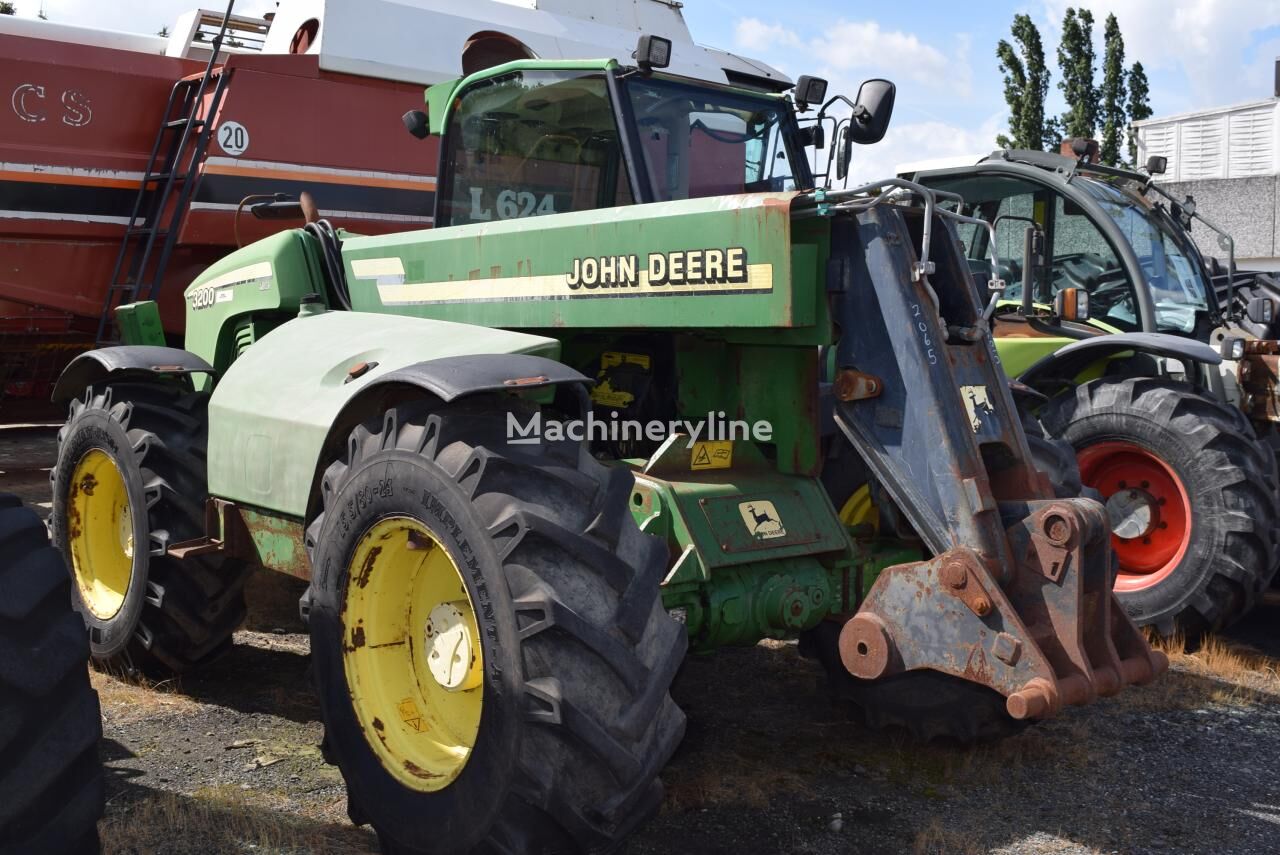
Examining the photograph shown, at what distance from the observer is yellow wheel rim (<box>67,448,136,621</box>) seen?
517 cm

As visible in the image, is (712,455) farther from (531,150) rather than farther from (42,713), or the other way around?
(42,713)

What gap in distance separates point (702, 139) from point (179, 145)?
5048 millimetres

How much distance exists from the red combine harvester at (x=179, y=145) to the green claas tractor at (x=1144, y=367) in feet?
6.83

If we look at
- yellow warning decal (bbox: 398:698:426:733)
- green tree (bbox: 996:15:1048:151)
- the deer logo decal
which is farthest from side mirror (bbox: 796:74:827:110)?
green tree (bbox: 996:15:1048:151)

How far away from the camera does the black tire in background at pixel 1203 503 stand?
5.70 meters

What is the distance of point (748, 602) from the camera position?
11.9 ft

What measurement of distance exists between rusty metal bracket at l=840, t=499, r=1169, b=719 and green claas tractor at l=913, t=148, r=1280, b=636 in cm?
248

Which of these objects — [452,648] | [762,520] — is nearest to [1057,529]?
[762,520]

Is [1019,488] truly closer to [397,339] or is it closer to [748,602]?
[748,602]

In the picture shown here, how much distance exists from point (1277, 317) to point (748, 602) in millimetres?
4977

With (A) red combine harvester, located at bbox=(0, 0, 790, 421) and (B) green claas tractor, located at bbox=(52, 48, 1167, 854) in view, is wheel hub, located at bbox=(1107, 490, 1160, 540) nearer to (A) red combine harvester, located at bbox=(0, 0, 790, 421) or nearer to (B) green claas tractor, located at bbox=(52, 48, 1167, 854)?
(B) green claas tractor, located at bbox=(52, 48, 1167, 854)

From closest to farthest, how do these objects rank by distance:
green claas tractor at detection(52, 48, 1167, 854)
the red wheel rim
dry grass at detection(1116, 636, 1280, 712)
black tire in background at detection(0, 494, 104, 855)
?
black tire in background at detection(0, 494, 104, 855) → green claas tractor at detection(52, 48, 1167, 854) → dry grass at detection(1116, 636, 1280, 712) → the red wheel rim

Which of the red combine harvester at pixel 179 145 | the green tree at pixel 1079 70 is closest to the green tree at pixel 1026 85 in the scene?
the green tree at pixel 1079 70

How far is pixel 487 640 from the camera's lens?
301cm
